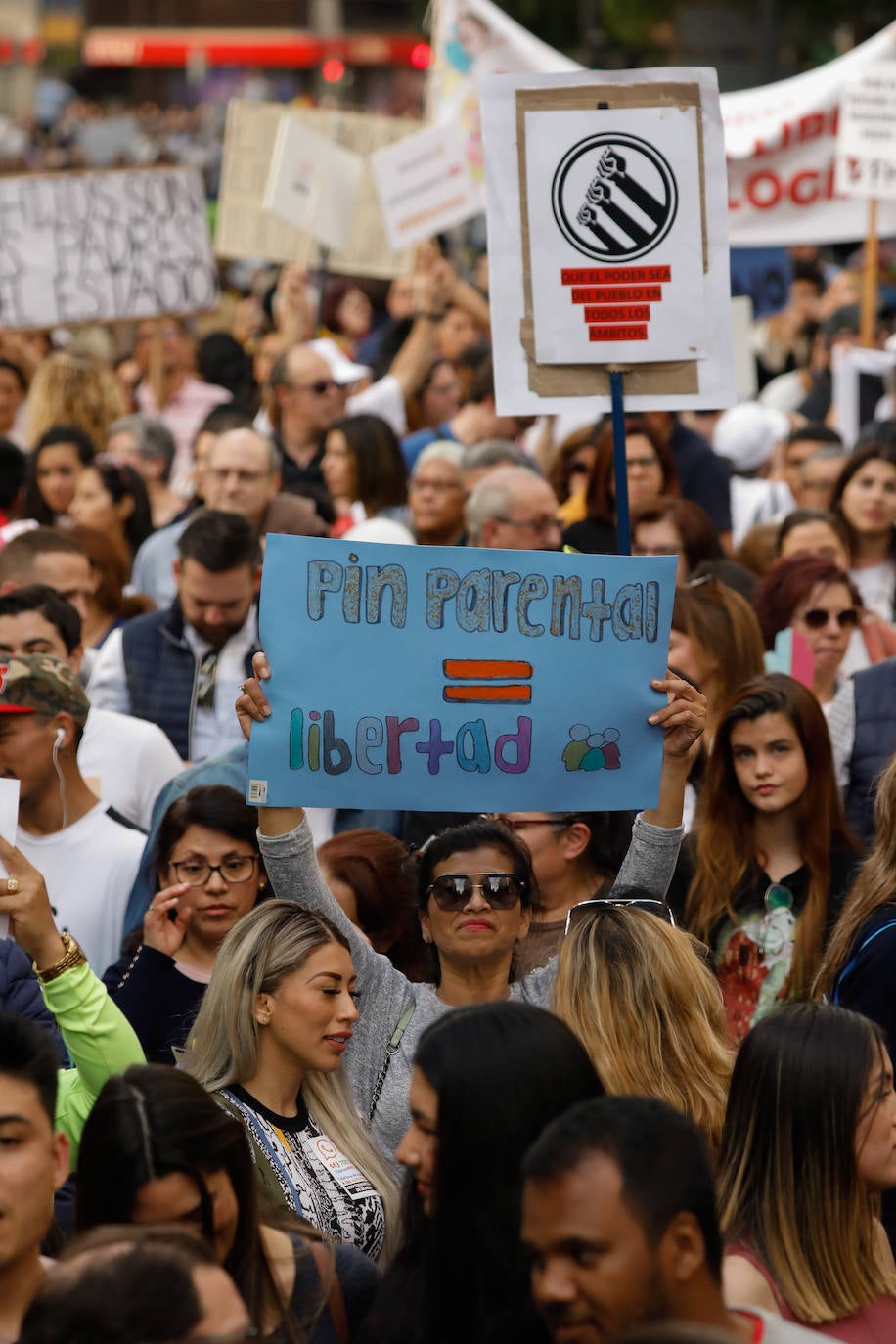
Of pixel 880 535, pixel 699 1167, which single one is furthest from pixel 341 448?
pixel 699 1167

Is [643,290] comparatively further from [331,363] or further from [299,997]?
[331,363]

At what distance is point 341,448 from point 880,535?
224 cm

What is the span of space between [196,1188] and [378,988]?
43.5 inches

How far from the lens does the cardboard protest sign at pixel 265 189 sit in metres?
11.8

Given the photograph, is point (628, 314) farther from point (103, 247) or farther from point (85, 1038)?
point (103, 247)

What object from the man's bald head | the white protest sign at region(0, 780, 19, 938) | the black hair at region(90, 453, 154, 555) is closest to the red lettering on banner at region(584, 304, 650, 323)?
the white protest sign at region(0, 780, 19, 938)

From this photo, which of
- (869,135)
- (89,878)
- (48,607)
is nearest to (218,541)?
(48,607)

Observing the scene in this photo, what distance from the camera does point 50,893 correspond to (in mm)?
5016

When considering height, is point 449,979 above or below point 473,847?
below

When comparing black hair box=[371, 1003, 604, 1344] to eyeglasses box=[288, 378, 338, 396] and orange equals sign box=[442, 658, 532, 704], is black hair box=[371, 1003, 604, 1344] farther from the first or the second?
eyeglasses box=[288, 378, 338, 396]

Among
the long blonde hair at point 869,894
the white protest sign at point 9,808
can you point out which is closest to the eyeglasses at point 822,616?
the long blonde hair at point 869,894

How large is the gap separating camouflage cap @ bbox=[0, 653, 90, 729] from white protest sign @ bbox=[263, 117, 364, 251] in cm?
630

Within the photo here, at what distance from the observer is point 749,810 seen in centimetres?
509

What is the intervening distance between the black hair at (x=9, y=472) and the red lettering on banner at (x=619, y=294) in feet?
12.7
